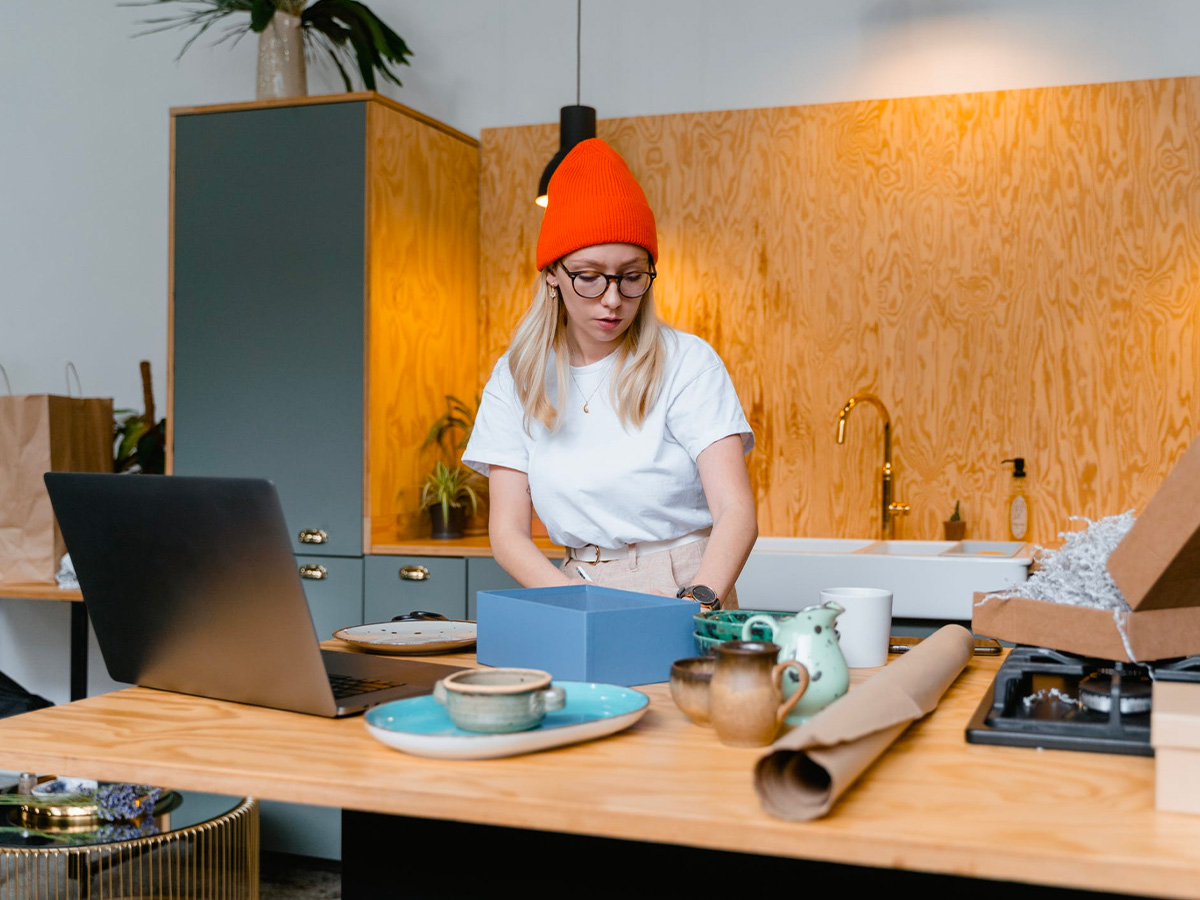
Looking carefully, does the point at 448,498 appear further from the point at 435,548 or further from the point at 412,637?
the point at 412,637

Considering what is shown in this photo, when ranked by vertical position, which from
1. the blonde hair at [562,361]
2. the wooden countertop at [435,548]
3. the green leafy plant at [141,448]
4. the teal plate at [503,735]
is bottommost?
the wooden countertop at [435,548]

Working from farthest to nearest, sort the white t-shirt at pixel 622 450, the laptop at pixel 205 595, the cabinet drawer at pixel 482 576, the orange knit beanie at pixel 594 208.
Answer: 1. the cabinet drawer at pixel 482 576
2. the white t-shirt at pixel 622 450
3. the orange knit beanie at pixel 594 208
4. the laptop at pixel 205 595

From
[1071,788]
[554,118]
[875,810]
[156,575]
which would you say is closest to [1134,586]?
[1071,788]

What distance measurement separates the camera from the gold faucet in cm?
330

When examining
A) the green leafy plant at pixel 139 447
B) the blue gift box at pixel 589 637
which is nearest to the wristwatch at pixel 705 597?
the blue gift box at pixel 589 637

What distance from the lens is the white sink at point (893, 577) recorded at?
2707mm

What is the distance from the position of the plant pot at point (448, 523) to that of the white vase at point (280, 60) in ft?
4.08

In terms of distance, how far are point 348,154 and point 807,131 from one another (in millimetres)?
1301

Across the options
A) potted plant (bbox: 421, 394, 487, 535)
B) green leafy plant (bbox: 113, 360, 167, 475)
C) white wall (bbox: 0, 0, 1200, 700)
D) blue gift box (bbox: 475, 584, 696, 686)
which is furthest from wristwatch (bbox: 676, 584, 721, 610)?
green leafy plant (bbox: 113, 360, 167, 475)

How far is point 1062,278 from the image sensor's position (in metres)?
3.22

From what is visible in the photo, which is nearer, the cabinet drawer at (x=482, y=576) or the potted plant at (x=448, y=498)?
the cabinet drawer at (x=482, y=576)

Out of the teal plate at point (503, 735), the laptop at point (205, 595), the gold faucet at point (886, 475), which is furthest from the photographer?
the gold faucet at point (886, 475)

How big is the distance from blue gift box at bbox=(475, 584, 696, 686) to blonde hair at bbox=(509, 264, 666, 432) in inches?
21.9

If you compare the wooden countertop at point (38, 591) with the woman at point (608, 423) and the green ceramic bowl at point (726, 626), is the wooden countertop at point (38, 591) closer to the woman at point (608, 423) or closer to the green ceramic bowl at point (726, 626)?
the woman at point (608, 423)
